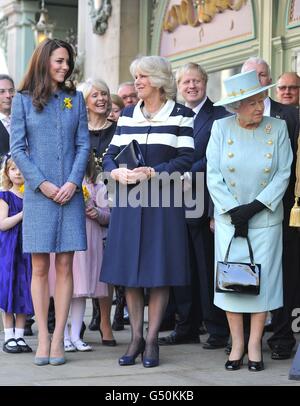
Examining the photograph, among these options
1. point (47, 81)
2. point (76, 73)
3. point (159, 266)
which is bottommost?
point (159, 266)

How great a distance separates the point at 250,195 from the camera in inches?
252

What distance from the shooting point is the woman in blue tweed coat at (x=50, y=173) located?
6.43 metres

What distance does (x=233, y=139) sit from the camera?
21.2 ft

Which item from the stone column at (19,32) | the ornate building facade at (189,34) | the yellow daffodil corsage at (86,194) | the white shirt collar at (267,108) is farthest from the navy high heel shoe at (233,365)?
the stone column at (19,32)

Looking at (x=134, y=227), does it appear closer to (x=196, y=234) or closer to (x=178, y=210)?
(x=178, y=210)

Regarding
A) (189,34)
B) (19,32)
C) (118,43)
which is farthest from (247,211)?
(19,32)

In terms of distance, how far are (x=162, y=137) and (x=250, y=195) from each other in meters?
0.70

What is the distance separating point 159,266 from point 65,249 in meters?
0.63

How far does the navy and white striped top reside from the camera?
6.51 meters

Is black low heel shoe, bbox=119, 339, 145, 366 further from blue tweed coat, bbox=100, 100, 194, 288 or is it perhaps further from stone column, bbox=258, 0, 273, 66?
stone column, bbox=258, 0, 273, 66

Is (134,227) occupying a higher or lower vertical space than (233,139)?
lower

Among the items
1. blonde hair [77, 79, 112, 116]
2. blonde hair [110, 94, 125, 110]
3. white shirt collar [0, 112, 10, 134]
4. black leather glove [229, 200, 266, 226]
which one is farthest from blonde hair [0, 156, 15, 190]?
black leather glove [229, 200, 266, 226]

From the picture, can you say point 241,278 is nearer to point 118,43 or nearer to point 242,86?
point 242,86
